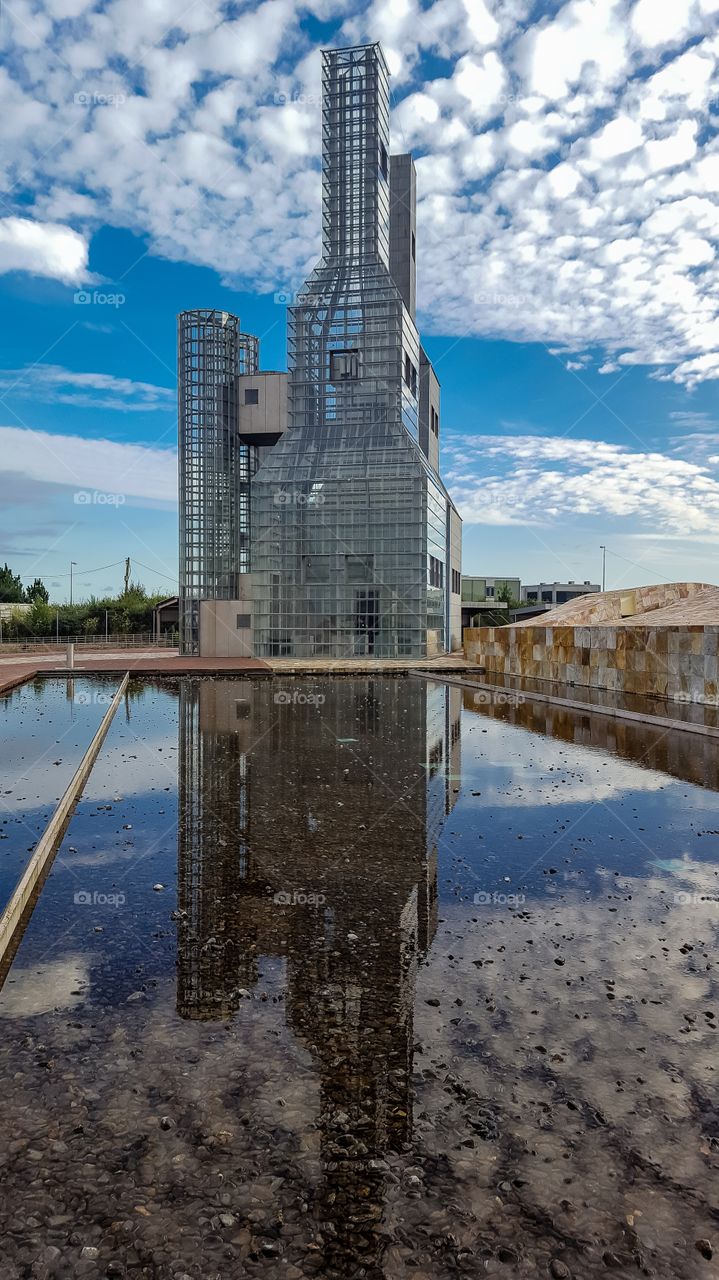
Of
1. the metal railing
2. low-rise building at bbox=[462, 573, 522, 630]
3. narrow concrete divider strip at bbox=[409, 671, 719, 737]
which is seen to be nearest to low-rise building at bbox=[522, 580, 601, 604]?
low-rise building at bbox=[462, 573, 522, 630]

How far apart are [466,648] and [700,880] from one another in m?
39.2

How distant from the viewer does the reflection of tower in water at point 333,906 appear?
3658mm

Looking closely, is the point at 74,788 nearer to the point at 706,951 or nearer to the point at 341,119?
the point at 706,951

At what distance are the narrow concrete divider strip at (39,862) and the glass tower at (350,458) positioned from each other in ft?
120

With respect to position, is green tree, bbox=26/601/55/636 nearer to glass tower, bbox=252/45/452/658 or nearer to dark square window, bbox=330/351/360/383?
glass tower, bbox=252/45/452/658

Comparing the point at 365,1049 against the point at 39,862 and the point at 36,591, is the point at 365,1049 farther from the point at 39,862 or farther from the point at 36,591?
the point at 36,591

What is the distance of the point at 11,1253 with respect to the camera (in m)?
2.95

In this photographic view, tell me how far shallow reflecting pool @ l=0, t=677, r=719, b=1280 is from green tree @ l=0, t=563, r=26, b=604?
377 feet

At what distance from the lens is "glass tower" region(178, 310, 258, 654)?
2151 inches

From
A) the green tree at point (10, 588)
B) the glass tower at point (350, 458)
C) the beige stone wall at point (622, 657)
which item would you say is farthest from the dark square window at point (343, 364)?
the green tree at point (10, 588)

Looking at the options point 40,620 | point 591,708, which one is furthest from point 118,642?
point 591,708

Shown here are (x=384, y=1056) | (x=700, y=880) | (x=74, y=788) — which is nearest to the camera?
(x=384, y=1056)

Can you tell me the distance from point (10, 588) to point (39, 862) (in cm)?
11819

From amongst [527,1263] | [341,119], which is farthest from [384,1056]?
[341,119]
